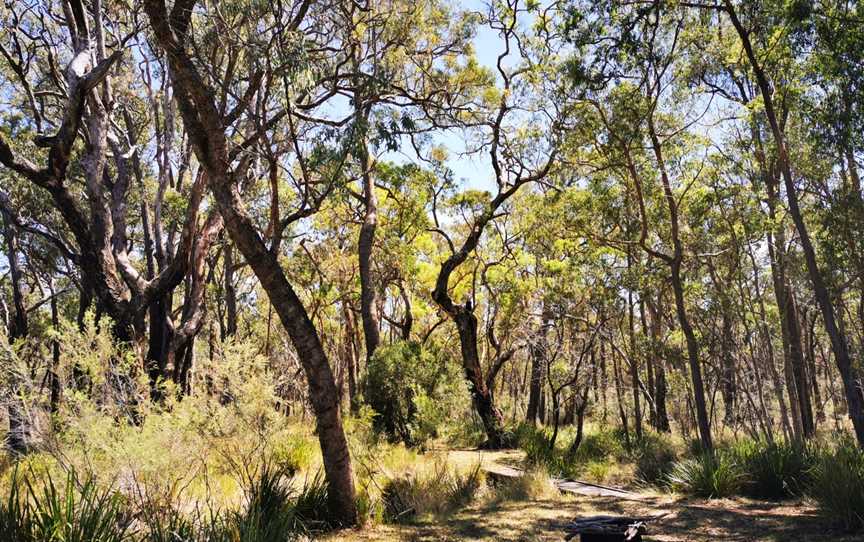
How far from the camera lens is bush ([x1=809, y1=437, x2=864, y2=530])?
6.42m

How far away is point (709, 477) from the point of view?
9.32 metres

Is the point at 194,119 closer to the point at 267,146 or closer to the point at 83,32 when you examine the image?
the point at 267,146

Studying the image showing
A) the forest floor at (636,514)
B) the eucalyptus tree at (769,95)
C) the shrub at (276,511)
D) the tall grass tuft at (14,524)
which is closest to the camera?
the tall grass tuft at (14,524)

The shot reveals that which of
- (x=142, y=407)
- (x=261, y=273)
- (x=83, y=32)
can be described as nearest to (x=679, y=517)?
(x=261, y=273)

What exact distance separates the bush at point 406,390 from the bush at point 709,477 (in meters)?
4.84

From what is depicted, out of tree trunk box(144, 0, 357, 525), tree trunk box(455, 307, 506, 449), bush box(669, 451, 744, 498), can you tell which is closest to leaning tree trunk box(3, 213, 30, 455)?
tree trunk box(144, 0, 357, 525)

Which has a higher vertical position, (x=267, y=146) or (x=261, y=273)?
(x=267, y=146)

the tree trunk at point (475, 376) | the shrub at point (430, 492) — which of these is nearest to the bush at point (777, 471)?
the shrub at point (430, 492)

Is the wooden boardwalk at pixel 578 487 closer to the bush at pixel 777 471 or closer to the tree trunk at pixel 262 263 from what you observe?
the bush at pixel 777 471

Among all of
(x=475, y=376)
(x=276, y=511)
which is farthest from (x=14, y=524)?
(x=475, y=376)

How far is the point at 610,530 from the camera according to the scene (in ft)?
17.6

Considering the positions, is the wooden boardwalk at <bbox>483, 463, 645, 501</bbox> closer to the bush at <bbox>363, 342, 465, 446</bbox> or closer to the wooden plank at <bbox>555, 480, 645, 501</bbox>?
the wooden plank at <bbox>555, 480, 645, 501</bbox>

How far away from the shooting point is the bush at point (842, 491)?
6.42 metres

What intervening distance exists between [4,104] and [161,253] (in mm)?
7526
